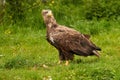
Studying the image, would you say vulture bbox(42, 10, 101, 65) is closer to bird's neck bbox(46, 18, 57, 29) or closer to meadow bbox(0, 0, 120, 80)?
bird's neck bbox(46, 18, 57, 29)

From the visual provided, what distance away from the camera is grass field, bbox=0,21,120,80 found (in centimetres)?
949

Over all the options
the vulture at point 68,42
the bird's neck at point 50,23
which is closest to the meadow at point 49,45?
the vulture at point 68,42

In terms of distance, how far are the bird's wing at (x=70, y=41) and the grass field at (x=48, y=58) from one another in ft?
1.00

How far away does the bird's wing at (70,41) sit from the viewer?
1060cm

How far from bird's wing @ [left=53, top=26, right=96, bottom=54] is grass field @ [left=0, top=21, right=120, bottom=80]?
306 mm

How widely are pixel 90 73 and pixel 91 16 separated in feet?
23.6

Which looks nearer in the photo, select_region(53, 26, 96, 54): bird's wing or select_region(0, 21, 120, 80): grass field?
select_region(0, 21, 120, 80): grass field

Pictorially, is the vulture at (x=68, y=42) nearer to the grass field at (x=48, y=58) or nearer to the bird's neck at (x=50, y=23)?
the bird's neck at (x=50, y=23)

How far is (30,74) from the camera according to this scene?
9.78 m

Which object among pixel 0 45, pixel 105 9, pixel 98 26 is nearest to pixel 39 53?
pixel 0 45

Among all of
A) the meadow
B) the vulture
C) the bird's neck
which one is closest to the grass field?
the meadow

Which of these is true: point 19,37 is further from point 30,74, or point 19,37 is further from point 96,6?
point 30,74

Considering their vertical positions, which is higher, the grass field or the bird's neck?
the bird's neck

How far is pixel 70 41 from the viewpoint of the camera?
420 inches
